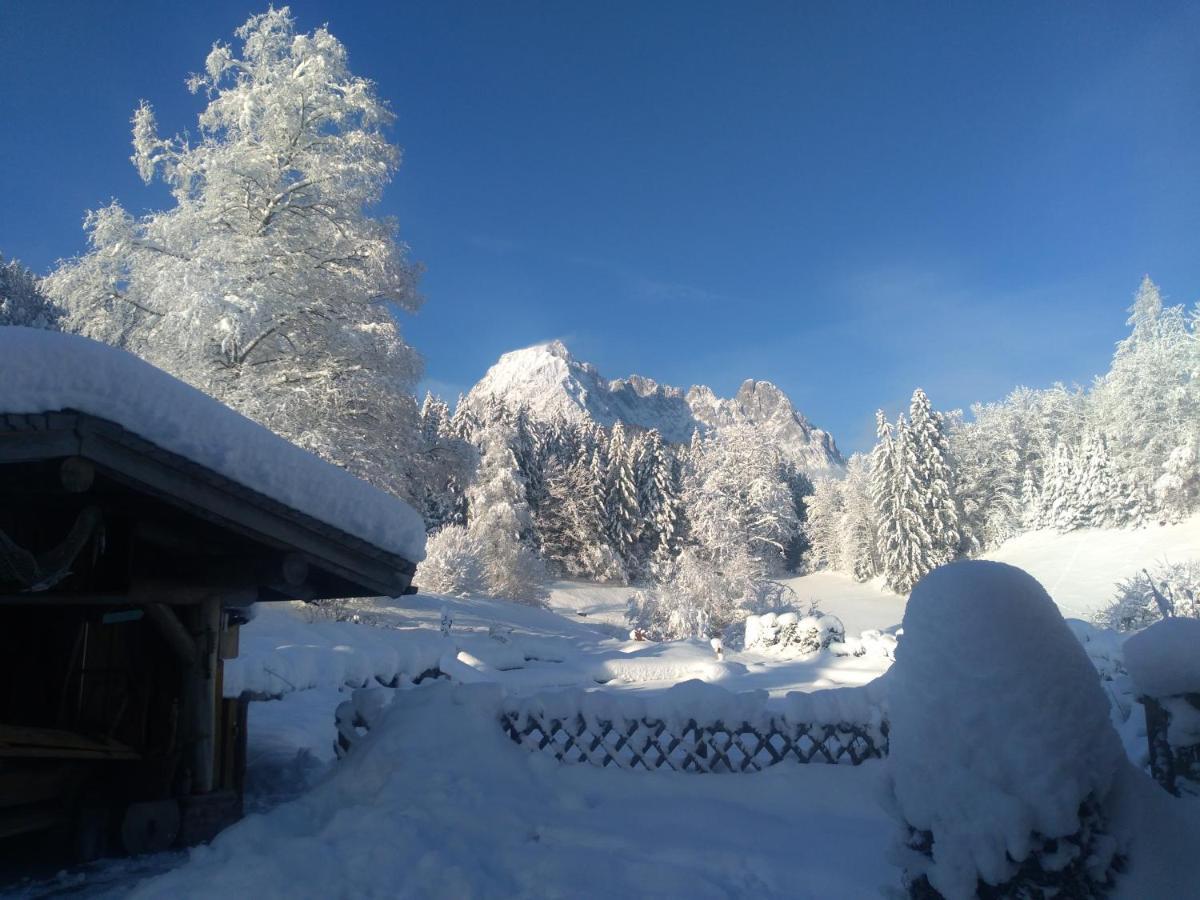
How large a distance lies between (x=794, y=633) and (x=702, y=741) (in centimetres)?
2011

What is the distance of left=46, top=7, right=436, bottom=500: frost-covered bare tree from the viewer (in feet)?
45.6

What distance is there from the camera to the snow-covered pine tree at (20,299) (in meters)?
30.6

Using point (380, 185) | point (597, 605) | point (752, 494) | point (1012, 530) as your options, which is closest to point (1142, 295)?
point (1012, 530)

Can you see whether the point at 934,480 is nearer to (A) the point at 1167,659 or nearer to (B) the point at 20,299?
(A) the point at 1167,659

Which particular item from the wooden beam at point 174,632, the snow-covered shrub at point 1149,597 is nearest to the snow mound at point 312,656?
the wooden beam at point 174,632

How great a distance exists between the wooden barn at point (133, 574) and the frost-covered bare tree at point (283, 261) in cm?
805

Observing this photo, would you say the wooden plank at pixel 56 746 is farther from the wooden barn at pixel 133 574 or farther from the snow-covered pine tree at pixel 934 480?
the snow-covered pine tree at pixel 934 480

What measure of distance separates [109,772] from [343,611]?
45.8 ft

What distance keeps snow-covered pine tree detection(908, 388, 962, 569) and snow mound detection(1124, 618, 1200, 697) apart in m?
46.3

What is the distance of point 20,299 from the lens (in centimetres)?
3525

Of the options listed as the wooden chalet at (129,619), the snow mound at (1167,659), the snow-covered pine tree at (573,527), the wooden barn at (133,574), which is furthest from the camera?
the snow-covered pine tree at (573,527)

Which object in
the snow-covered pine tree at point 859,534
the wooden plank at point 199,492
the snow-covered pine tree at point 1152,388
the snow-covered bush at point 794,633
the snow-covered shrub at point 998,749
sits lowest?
the snow-covered bush at point 794,633

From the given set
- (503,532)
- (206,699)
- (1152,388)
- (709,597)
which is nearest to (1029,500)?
(1152,388)

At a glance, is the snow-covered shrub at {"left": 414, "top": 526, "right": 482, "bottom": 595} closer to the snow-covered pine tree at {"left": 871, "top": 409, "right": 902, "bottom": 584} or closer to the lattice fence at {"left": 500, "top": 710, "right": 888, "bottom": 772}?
the lattice fence at {"left": 500, "top": 710, "right": 888, "bottom": 772}
